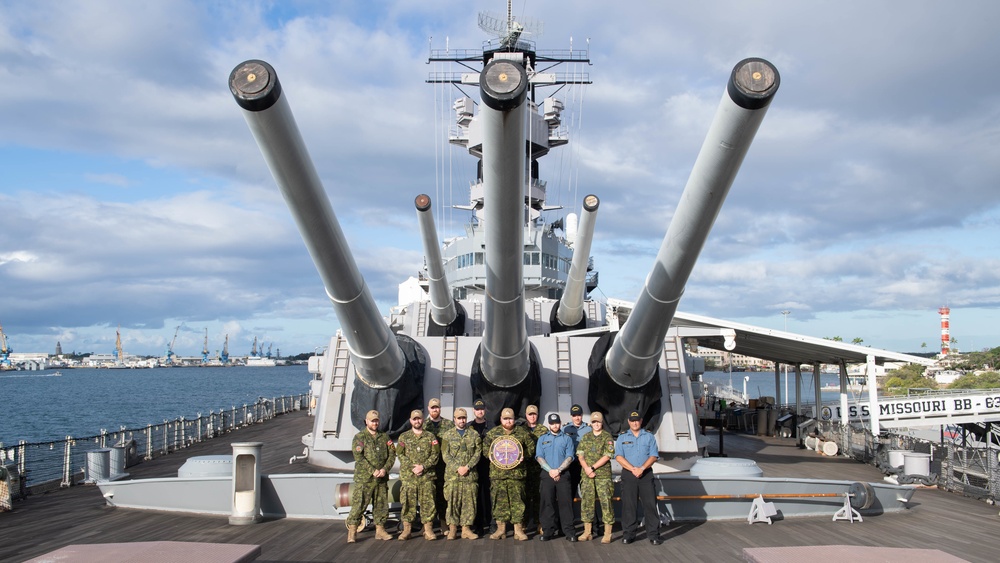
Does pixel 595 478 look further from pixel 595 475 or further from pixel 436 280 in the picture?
pixel 436 280

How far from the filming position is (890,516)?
7.81 metres

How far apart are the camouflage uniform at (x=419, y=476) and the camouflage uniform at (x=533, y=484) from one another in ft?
2.69

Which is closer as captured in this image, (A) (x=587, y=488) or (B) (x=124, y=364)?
Answer: (A) (x=587, y=488)

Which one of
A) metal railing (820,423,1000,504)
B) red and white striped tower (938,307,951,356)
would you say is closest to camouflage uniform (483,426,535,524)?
metal railing (820,423,1000,504)

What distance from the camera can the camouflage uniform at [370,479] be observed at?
21.4 feet

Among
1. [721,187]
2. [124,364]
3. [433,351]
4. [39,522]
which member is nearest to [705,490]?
[721,187]

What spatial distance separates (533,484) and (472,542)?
2.60 ft

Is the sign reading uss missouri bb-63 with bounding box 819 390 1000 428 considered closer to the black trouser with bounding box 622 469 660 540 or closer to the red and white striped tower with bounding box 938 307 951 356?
the black trouser with bounding box 622 469 660 540

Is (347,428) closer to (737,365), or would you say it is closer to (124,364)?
(737,365)

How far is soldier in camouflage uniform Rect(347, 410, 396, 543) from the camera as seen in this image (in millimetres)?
6504

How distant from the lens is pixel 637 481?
657 centimetres

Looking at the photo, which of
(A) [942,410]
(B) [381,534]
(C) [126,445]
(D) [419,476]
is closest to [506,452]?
(D) [419,476]

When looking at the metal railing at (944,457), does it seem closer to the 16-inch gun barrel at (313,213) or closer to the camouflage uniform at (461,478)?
the camouflage uniform at (461,478)

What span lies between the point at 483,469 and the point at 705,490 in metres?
2.15
